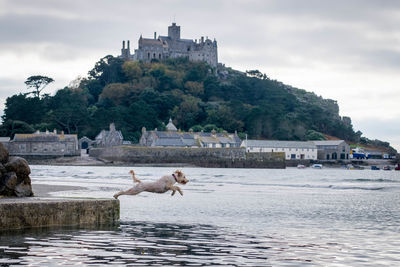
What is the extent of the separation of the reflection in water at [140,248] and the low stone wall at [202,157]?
339 ft

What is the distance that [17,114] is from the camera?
5861 inches

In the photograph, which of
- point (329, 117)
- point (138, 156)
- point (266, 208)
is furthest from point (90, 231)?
point (329, 117)

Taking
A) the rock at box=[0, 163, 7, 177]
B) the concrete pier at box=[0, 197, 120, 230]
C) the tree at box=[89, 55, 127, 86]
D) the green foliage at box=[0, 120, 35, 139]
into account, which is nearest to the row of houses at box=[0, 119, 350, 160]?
the green foliage at box=[0, 120, 35, 139]

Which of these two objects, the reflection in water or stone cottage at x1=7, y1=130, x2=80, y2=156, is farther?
stone cottage at x1=7, y1=130, x2=80, y2=156

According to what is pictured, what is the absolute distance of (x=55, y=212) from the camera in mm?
18219

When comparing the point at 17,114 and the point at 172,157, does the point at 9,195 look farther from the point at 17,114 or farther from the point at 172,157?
the point at 17,114

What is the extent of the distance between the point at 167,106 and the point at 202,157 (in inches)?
1697

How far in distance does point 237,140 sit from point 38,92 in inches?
2508

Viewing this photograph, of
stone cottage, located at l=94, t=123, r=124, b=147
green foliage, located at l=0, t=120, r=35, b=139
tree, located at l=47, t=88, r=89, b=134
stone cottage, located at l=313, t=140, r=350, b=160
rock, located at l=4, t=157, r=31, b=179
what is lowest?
rock, located at l=4, t=157, r=31, b=179

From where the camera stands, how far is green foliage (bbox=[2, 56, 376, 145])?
147625 millimetres

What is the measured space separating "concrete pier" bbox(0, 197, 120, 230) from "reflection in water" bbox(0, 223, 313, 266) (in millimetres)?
753

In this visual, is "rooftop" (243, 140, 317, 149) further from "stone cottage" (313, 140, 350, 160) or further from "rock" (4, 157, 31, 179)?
"rock" (4, 157, 31, 179)

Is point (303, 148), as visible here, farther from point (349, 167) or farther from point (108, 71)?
point (108, 71)

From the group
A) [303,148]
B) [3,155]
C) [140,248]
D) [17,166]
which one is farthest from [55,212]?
[303,148]
